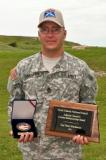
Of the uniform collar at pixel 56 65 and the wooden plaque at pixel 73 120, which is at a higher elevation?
the uniform collar at pixel 56 65

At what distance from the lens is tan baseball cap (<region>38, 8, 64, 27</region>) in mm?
5918

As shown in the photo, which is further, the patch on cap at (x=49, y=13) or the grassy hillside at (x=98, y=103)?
the grassy hillside at (x=98, y=103)

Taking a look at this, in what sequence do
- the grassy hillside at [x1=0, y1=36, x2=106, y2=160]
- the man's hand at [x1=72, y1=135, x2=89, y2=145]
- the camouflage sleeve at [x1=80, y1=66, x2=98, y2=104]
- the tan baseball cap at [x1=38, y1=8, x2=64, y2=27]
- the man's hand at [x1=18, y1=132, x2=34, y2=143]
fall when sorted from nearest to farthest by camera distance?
the man's hand at [x1=72, y1=135, x2=89, y2=145]
the man's hand at [x1=18, y1=132, x2=34, y2=143]
the tan baseball cap at [x1=38, y1=8, x2=64, y2=27]
the camouflage sleeve at [x1=80, y1=66, x2=98, y2=104]
the grassy hillside at [x1=0, y1=36, x2=106, y2=160]

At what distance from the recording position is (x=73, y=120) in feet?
19.0

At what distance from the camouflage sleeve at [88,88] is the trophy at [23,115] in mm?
548

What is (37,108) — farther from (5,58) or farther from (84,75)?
(5,58)

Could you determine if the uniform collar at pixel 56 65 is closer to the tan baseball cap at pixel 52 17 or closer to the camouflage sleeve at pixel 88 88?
the camouflage sleeve at pixel 88 88

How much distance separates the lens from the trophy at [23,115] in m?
5.82

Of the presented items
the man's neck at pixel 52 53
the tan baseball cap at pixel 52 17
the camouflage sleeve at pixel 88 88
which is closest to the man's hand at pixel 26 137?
the camouflage sleeve at pixel 88 88

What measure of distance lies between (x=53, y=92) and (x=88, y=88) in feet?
1.25

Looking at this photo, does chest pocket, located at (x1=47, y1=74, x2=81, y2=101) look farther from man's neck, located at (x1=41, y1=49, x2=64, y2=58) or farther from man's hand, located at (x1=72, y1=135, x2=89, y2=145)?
man's hand, located at (x1=72, y1=135, x2=89, y2=145)

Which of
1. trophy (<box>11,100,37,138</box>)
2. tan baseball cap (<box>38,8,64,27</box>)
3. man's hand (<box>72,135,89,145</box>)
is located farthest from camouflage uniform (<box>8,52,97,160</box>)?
tan baseball cap (<box>38,8,64,27</box>)

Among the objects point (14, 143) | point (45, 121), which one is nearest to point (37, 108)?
point (45, 121)

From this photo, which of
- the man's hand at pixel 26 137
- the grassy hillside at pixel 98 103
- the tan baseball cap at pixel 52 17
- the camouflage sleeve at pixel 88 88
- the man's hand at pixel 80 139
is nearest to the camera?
the man's hand at pixel 80 139
